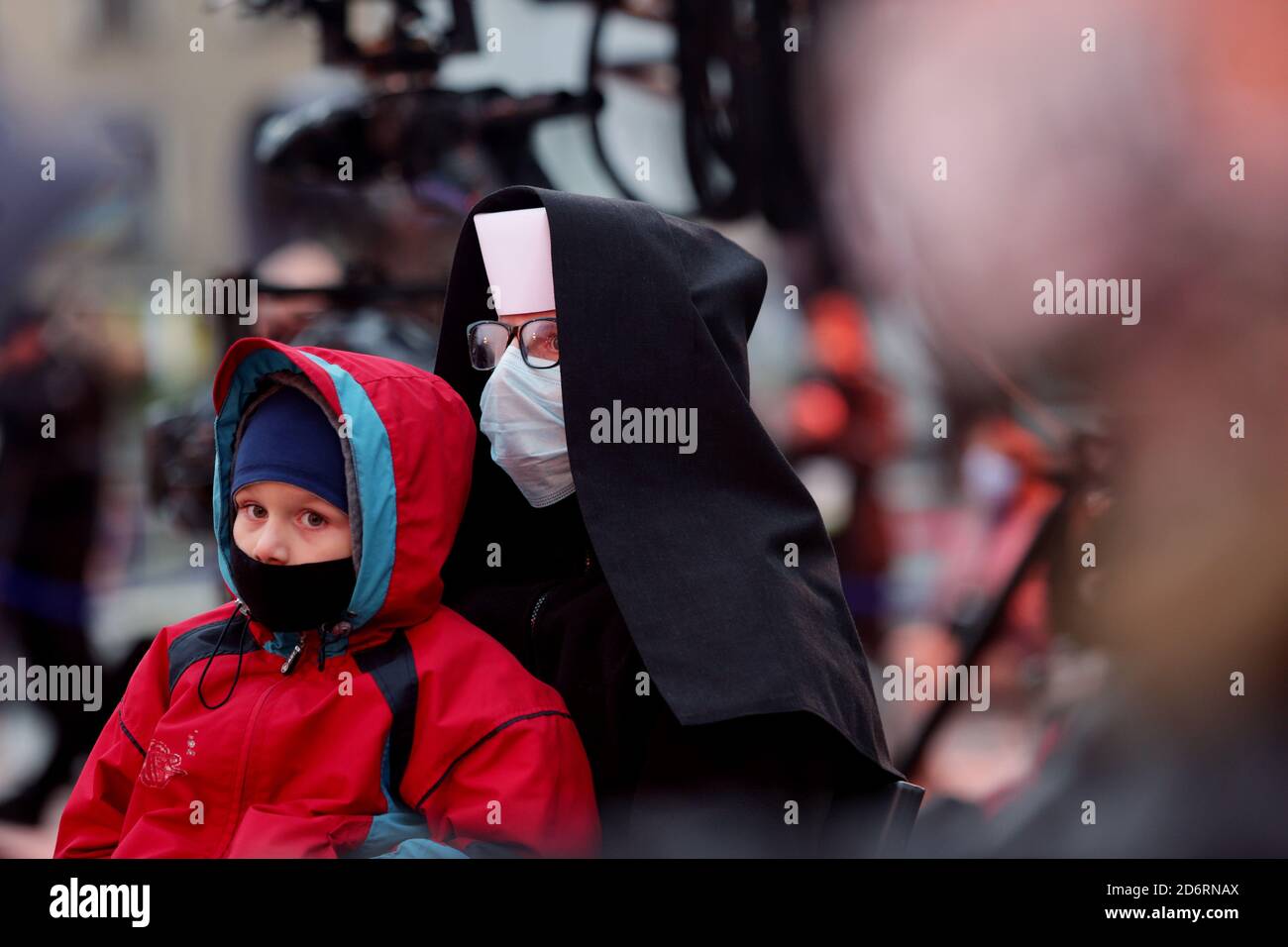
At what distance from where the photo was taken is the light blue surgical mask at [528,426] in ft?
7.86

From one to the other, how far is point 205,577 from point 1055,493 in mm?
3430

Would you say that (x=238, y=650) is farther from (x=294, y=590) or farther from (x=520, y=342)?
(x=520, y=342)

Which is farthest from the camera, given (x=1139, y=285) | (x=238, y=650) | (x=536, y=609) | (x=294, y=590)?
(x=1139, y=285)

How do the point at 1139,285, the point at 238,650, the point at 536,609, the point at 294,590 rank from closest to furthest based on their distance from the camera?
the point at 294,590 < the point at 238,650 < the point at 536,609 < the point at 1139,285

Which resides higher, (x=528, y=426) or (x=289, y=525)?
(x=528, y=426)

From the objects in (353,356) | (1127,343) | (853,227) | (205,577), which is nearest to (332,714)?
(353,356)

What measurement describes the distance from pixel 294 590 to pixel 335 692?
19 centimetres

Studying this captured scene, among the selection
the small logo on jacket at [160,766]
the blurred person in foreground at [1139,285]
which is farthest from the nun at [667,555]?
the blurred person in foreground at [1139,285]

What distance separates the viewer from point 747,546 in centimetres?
228

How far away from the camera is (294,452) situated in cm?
225

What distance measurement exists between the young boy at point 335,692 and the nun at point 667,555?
125 millimetres

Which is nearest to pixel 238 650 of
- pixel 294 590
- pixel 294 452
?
pixel 294 590

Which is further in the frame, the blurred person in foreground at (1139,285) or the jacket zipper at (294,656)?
the blurred person in foreground at (1139,285)

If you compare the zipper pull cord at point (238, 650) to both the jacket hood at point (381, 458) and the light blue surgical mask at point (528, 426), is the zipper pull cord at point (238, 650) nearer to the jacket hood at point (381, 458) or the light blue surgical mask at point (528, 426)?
the jacket hood at point (381, 458)
